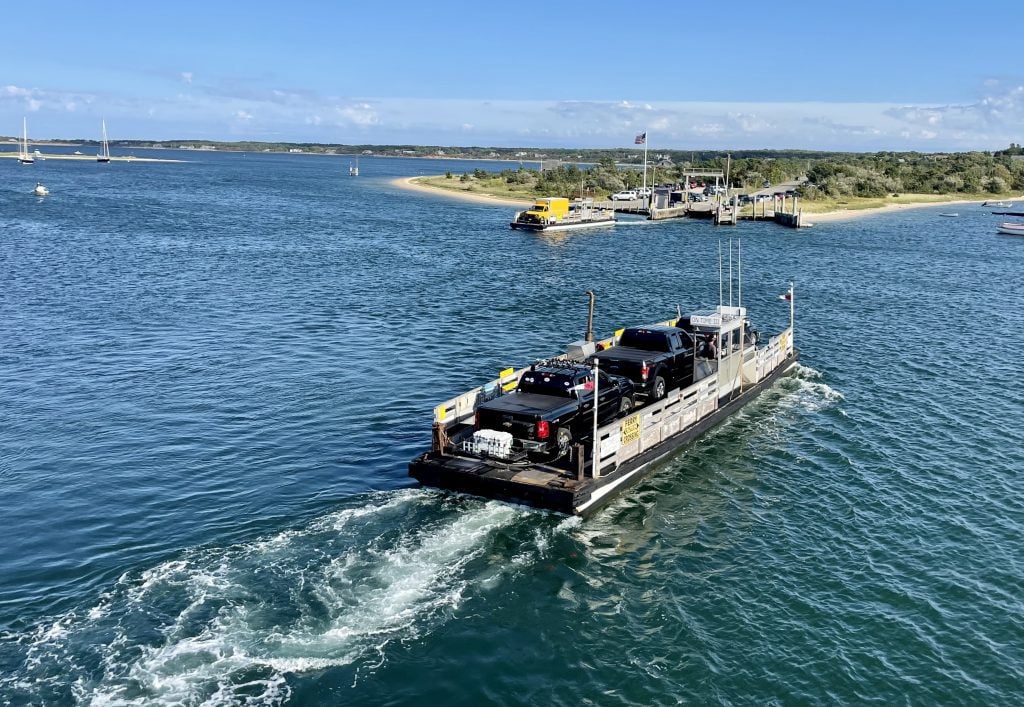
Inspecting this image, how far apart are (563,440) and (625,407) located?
3.00 m

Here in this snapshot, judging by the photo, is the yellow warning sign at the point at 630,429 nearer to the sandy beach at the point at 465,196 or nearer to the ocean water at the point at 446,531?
the ocean water at the point at 446,531

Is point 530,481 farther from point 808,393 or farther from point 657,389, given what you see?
point 808,393

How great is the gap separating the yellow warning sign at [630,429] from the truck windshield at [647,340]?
4.97m

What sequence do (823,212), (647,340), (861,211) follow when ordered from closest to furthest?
(647,340)
(823,212)
(861,211)

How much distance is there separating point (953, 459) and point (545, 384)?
12807 millimetres

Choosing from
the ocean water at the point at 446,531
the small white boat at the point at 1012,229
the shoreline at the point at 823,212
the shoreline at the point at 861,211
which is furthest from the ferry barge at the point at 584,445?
the small white boat at the point at 1012,229

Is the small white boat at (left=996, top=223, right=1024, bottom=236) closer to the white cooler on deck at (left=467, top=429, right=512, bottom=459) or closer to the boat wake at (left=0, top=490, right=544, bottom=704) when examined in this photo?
the white cooler on deck at (left=467, top=429, right=512, bottom=459)

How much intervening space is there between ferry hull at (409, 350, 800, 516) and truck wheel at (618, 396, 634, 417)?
1.35 meters

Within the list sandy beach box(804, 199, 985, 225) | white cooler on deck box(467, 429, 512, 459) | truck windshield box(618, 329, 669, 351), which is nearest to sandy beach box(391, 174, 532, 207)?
sandy beach box(804, 199, 985, 225)

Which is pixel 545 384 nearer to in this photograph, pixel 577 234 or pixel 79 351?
pixel 79 351

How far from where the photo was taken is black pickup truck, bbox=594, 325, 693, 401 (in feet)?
82.4

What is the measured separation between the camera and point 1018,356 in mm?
38781

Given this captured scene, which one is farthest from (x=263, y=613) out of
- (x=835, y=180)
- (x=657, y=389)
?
(x=835, y=180)

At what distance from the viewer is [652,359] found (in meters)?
25.5
